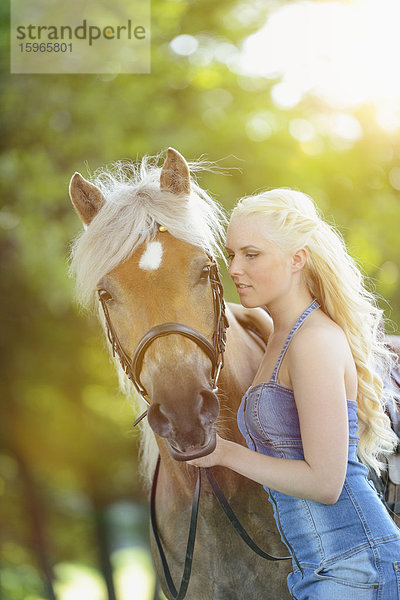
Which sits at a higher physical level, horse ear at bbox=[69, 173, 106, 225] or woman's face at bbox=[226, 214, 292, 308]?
horse ear at bbox=[69, 173, 106, 225]

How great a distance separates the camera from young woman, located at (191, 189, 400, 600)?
1.48 meters

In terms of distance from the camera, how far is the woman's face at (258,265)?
5.67ft

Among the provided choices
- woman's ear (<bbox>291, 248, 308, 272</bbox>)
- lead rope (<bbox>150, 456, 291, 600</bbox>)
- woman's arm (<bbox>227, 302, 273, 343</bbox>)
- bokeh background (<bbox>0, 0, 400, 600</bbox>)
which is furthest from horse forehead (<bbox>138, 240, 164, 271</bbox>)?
→ bokeh background (<bbox>0, 0, 400, 600</bbox>)

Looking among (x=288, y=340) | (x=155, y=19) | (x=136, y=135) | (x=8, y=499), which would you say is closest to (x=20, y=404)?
(x=8, y=499)

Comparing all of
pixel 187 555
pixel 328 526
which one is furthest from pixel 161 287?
pixel 187 555

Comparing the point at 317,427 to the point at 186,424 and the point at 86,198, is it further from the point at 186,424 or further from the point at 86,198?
the point at 86,198

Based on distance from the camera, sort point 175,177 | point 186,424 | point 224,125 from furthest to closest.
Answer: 1. point 224,125
2. point 175,177
3. point 186,424

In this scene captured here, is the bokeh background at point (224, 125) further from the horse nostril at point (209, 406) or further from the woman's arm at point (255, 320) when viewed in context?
the horse nostril at point (209, 406)

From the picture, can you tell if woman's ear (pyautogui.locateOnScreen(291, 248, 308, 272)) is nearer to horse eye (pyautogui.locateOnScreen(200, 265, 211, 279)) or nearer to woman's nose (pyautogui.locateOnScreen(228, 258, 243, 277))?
woman's nose (pyautogui.locateOnScreen(228, 258, 243, 277))

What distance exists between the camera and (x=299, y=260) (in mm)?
1756

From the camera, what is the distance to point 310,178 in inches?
204

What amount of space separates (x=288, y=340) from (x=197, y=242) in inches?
20.0

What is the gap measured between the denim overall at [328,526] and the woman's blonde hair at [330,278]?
10cm

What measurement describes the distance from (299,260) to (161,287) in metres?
0.44
